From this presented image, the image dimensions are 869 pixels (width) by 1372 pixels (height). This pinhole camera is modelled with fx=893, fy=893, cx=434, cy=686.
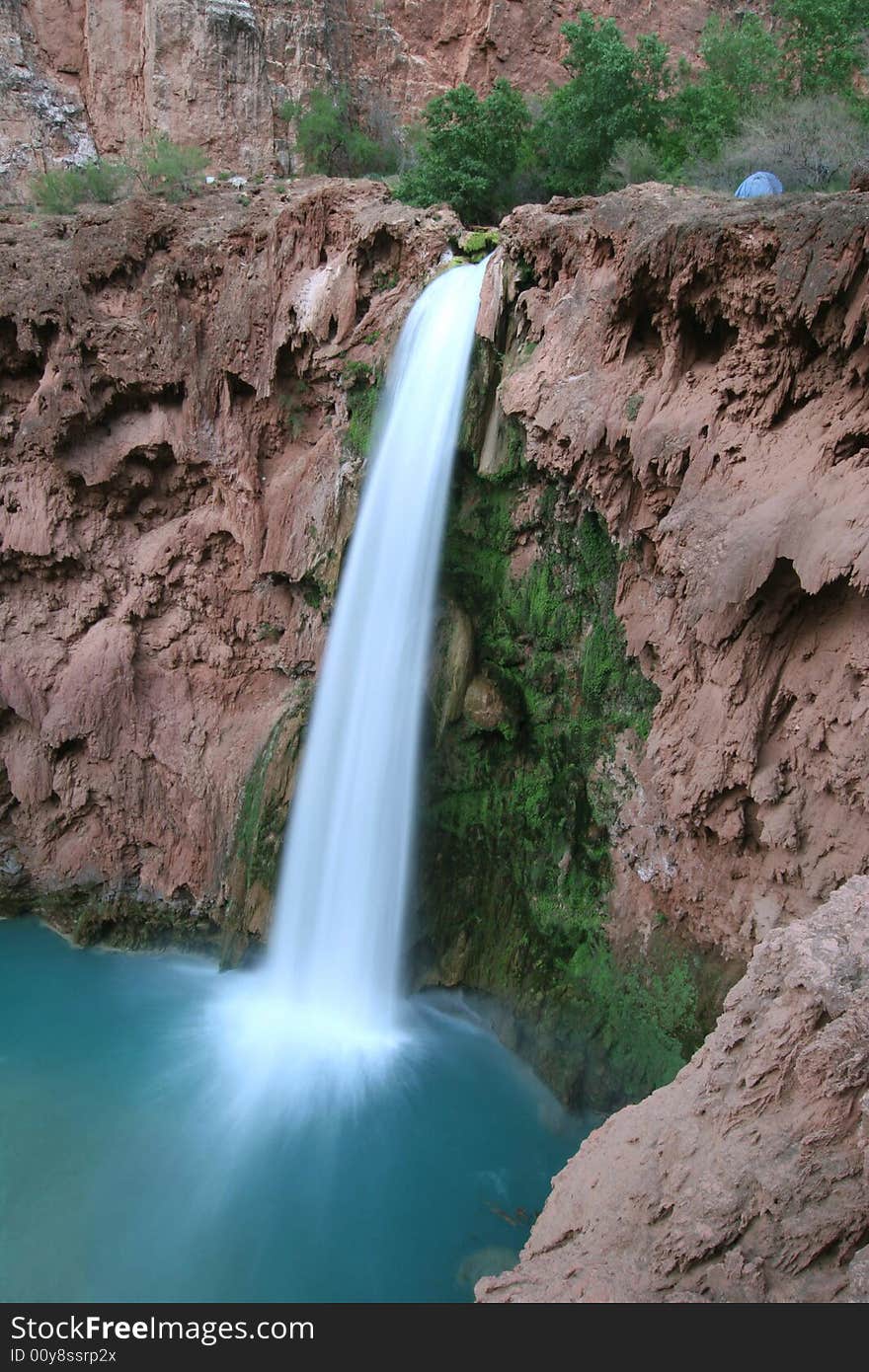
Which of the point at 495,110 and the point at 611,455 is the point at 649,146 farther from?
the point at 611,455

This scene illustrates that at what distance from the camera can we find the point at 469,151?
636 inches

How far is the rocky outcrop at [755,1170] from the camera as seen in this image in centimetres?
336

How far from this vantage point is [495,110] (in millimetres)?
15992

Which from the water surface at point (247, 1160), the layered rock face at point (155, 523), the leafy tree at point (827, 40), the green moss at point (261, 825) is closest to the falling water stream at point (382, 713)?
the green moss at point (261, 825)

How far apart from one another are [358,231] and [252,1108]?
396 inches

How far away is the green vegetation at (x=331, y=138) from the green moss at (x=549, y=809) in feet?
37.1

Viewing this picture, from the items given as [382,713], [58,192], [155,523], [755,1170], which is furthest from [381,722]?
[58,192]

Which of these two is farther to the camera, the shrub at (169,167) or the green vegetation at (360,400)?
the shrub at (169,167)

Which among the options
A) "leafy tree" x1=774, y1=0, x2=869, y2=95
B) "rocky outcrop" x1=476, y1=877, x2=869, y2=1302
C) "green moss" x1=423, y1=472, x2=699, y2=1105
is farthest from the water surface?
"leafy tree" x1=774, y1=0, x2=869, y2=95

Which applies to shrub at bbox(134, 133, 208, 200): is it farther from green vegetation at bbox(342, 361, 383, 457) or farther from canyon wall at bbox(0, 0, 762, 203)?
green vegetation at bbox(342, 361, 383, 457)

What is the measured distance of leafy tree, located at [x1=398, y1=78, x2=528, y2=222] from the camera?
15805 mm

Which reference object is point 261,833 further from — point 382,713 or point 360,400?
point 360,400

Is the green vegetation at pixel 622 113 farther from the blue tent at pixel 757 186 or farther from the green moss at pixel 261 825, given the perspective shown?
the green moss at pixel 261 825
